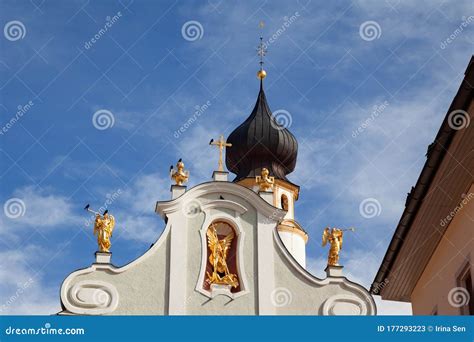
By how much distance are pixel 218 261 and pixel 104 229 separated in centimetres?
298

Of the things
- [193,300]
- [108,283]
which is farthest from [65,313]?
[193,300]

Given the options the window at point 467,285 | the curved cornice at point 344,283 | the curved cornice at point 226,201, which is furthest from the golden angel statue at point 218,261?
the window at point 467,285

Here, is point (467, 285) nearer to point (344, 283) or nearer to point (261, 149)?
point (344, 283)

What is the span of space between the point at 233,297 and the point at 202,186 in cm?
305

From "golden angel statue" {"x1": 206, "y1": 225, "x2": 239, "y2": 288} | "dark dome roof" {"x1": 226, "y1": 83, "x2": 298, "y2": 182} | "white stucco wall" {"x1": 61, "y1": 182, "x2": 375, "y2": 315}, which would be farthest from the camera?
"dark dome roof" {"x1": 226, "y1": 83, "x2": 298, "y2": 182}

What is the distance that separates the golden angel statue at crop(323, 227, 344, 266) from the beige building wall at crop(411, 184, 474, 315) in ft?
20.0

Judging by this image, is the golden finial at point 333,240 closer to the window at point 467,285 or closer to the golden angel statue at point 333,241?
the golden angel statue at point 333,241

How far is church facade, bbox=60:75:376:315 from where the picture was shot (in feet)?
78.0

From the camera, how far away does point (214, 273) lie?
80.1ft

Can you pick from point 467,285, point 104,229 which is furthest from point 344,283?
point 467,285

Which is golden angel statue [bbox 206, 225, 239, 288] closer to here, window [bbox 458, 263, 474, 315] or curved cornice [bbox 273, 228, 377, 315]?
curved cornice [bbox 273, 228, 377, 315]

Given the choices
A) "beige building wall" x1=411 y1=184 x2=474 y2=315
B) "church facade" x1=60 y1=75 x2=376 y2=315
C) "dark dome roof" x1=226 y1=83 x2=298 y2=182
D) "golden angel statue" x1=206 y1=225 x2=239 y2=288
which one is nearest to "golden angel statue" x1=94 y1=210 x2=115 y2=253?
"church facade" x1=60 y1=75 x2=376 y2=315

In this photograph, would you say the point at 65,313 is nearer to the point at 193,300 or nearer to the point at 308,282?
the point at 193,300

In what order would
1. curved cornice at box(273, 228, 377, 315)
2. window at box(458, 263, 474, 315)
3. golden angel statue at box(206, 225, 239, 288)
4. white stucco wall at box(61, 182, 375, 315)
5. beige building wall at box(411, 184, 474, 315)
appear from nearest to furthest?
1. beige building wall at box(411, 184, 474, 315)
2. window at box(458, 263, 474, 315)
3. white stucco wall at box(61, 182, 375, 315)
4. golden angel statue at box(206, 225, 239, 288)
5. curved cornice at box(273, 228, 377, 315)
